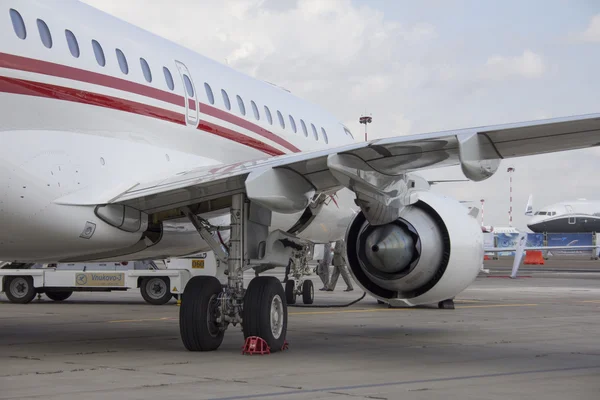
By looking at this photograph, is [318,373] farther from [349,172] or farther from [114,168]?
[114,168]

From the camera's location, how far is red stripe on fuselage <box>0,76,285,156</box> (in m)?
8.85

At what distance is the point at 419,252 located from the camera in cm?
1210

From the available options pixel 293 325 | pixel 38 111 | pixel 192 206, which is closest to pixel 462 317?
pixel 293 325

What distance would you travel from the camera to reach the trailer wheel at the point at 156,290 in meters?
22.2

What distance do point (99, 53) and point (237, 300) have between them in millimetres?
3282

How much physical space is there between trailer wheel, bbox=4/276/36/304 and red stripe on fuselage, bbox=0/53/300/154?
12.0 meters

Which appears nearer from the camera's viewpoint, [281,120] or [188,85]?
[188,85]

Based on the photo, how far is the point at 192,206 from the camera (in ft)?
35.4

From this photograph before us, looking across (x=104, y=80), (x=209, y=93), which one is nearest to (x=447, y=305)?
(x=209, y=93)

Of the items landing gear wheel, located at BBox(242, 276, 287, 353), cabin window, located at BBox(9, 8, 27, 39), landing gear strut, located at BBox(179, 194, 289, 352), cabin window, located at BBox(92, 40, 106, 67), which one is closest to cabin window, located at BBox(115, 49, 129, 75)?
cabin window, located at BBox(92, 40, 106, 67)

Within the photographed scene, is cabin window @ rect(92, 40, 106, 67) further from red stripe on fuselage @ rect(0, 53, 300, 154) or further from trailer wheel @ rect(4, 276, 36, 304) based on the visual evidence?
trailer wheel @ rect(4, 276, 36, 304)

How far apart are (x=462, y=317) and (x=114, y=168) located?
9.05m

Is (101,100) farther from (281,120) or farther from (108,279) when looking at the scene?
(108,279)

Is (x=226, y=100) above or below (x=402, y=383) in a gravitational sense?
above
